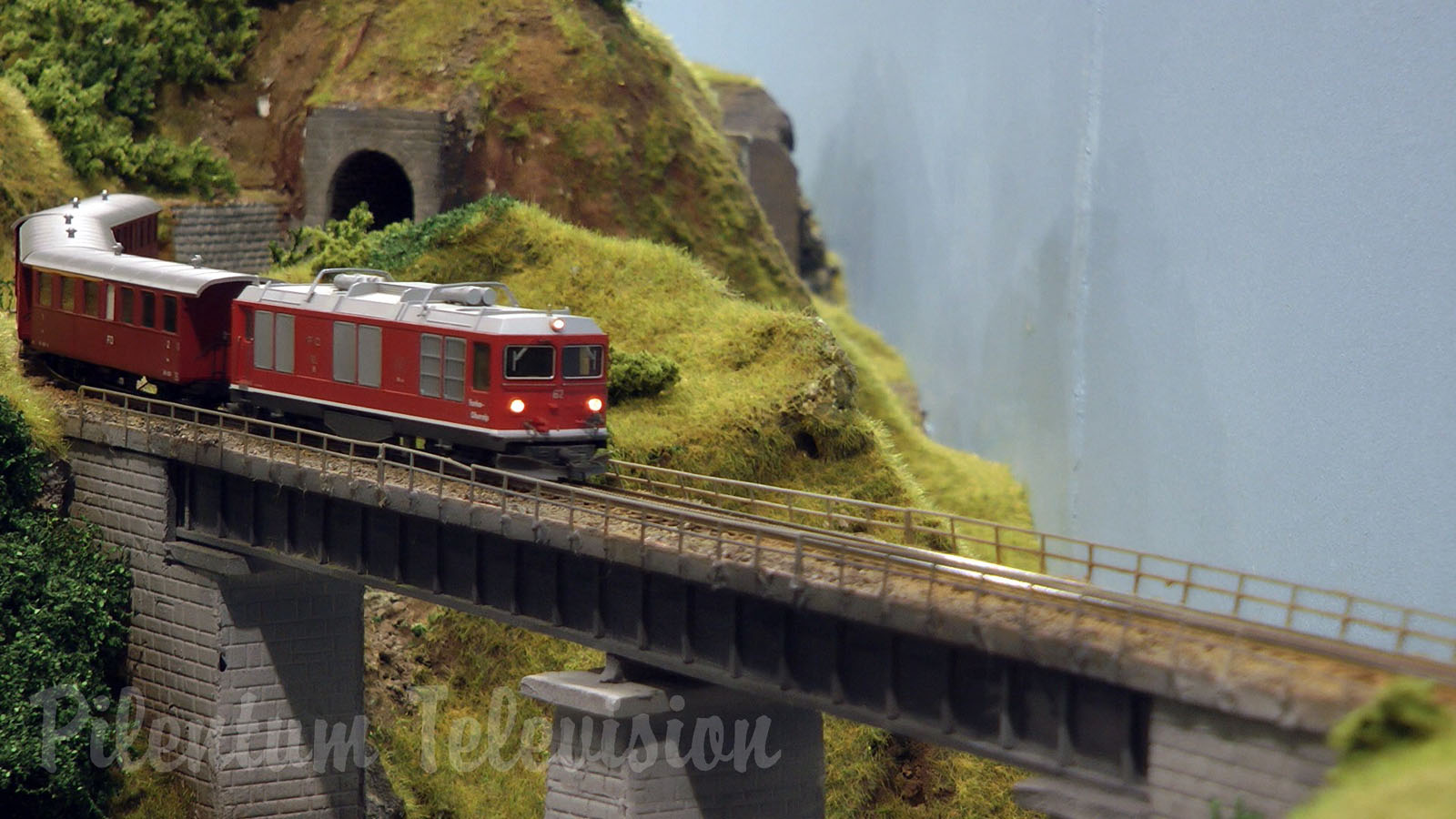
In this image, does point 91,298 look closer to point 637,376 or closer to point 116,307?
point 116,307

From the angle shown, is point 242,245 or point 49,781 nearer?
point 49,781

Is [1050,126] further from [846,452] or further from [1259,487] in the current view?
[1259,487]

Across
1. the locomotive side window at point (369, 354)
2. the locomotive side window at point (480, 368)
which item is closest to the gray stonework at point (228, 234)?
the locomotive side window at point (369, 354)

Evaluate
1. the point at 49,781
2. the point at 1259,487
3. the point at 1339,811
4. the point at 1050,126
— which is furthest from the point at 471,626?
the point at 1339,811

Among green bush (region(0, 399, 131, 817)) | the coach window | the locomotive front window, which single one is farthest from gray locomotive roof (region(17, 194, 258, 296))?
the locomotive front window

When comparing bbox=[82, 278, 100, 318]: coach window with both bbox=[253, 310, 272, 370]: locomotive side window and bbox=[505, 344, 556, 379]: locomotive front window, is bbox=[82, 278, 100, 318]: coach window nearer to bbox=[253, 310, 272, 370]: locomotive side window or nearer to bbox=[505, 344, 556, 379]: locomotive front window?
bbox=[253, 310, 272, 370]: locomotive side window

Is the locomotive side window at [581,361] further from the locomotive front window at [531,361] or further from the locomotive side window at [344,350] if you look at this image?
the locomotive side window at [344,350]
